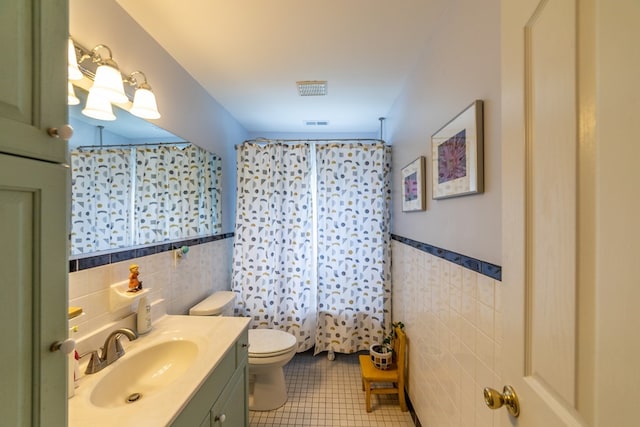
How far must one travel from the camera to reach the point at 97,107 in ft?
3.72

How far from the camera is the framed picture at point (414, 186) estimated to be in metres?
1.65

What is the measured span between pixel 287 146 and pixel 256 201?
61cm

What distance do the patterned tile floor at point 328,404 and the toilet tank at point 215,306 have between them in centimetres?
74

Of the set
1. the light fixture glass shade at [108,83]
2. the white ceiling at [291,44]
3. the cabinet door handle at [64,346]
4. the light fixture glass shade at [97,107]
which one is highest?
the white ceiling at [291,44]

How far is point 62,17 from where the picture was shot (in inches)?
19.9

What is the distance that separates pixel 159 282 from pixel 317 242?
1384 mm

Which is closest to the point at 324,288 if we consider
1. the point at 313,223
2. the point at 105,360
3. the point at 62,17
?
the point at 313,223

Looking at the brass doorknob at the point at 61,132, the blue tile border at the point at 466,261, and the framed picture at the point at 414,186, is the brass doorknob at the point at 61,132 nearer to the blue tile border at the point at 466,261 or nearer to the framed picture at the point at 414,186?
the blue tile border at the point at 466,261

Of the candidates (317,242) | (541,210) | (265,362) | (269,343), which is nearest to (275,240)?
(317,242)

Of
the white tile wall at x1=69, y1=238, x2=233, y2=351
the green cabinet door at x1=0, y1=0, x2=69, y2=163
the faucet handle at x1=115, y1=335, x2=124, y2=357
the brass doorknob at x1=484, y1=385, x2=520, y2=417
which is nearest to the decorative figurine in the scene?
the white tile wall at x1=69, y1=238, x2=233, y2=351

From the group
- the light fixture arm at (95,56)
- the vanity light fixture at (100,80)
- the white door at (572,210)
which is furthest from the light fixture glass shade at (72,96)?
the white door at (572,210)

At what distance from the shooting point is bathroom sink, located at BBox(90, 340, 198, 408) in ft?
3.22

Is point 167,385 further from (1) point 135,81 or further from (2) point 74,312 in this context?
(1) point 135,81

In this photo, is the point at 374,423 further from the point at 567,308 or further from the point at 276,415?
the point at 567,308
